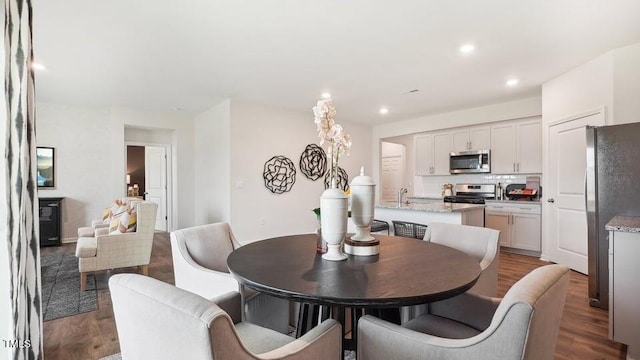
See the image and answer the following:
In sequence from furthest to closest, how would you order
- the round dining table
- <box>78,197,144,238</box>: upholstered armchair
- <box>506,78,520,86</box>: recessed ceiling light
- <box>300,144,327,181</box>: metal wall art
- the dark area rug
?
<box>300,144,327,181</box>: metal wall art < <box>78,197,144,238</box>: upholstered armchair < <box>506,78,520,86</box>: recessed ceiling light < the dark area rug < the round dining table

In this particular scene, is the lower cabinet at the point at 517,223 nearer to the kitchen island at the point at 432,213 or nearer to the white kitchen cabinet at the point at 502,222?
the white kitchen cabinet at the point at 502,222

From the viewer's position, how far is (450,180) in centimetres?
618

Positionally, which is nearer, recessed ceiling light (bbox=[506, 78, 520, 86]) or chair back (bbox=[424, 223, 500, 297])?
chair back (bbox=[424, 223, 500, 297])

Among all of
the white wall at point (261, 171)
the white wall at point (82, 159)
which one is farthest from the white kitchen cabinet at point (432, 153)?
the white wall at point (82, 159)

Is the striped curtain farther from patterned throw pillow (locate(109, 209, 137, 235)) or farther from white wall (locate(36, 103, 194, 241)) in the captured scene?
white wall (locate(36, 103, 194, 241))

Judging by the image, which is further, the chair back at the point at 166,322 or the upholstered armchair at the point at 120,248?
the upholstered armchair at the point at 120,248

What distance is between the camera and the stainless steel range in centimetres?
546

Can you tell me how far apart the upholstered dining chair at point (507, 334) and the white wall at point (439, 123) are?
4633 millimetres

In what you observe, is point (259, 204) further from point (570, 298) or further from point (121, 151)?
point (570, 298)

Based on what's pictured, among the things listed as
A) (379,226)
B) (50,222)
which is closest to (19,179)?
(379,226)

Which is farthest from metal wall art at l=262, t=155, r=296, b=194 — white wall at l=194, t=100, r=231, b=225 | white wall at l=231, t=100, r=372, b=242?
white wall at l=194, t=100, r=231, b=225

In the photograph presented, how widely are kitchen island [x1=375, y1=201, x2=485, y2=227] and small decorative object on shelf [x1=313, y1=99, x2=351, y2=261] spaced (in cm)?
222

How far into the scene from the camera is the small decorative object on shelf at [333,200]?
1409 mm

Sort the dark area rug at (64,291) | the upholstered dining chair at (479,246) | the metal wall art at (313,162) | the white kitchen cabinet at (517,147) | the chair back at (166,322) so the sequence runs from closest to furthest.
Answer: the chair back at (166,322)
the upholstered dining chair at (479,246)
the dark area rug at (64,291)
the white kitchen cabinet at (517,147)
the metal wall art at (313,162)
